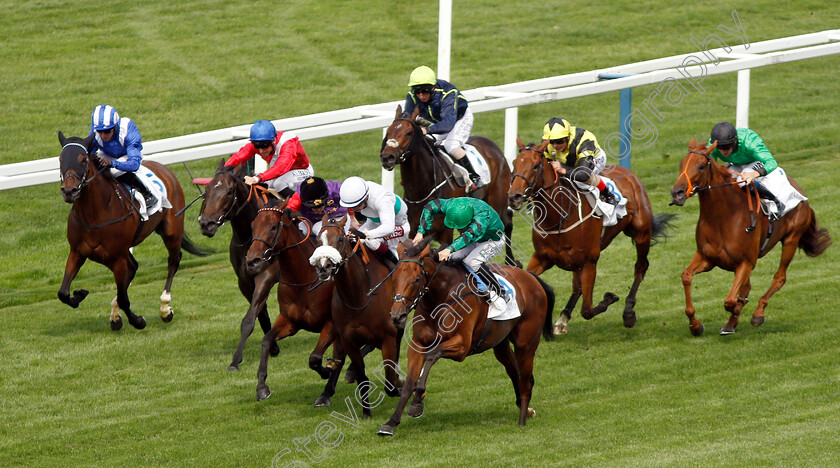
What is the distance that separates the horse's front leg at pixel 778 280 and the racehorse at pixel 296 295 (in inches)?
160

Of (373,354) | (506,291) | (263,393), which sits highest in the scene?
(506,291)

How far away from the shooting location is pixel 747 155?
407 inches

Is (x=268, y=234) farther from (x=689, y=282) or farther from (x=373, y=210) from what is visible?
(x=689, y=282)

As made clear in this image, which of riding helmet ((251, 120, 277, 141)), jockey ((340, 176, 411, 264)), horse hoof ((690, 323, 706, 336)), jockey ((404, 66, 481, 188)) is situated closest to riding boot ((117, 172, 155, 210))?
riding helmet ((251, 120, 277, 141))

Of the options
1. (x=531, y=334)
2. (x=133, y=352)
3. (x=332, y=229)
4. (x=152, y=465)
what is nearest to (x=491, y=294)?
(x=531, y=334)

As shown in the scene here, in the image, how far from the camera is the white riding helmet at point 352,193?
8273 mm

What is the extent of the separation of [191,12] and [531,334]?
52.3 feet

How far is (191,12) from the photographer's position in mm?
22406

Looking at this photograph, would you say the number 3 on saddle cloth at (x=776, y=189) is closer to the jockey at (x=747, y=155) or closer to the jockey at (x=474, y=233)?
the jockey at (x=747, y=155)

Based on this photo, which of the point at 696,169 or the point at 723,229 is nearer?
the point at 696,169

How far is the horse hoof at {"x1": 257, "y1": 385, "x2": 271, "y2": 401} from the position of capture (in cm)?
854

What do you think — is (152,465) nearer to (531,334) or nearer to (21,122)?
(531,334)

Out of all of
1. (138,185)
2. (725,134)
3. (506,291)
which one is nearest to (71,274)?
(138,185)

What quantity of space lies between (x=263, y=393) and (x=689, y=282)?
157 inches
